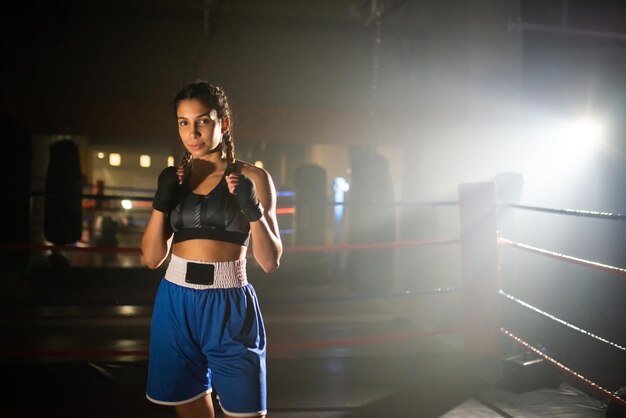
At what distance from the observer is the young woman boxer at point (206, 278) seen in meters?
1.35

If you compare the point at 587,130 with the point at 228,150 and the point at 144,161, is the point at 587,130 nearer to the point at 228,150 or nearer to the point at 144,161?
the point at 228,150

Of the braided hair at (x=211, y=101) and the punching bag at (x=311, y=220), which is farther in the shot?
the punching bag at (x=311, y=220)

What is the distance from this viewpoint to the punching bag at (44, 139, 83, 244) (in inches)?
182

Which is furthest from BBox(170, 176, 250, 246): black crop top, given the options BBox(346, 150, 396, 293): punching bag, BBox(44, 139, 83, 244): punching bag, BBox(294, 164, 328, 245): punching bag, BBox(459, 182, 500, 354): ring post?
BBox(294, 164, 328, 245): punching bag

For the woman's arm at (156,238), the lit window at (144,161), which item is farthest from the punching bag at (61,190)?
the lit window at (144,161)

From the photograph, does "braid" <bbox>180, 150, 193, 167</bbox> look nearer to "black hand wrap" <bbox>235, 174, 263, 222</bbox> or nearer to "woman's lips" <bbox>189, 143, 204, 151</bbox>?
"woman's lips" <bbox>189, 143, 204, 151</bbox>

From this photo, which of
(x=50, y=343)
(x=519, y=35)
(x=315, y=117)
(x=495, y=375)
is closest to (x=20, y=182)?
(x=50, y=343)

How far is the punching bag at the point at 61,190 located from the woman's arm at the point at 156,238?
3501mm

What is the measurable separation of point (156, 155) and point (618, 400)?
1460cm

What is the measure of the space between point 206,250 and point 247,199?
188mm

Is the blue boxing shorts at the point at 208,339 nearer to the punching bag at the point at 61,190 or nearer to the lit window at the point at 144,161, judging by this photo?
the punching bag at the point at 61,190

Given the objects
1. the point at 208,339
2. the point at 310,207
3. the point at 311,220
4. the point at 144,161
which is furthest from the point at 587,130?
the point at 144,161

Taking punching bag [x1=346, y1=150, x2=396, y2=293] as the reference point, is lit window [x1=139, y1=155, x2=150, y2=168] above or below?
above

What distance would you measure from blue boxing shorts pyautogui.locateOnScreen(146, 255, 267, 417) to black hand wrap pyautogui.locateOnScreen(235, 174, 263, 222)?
15cm
